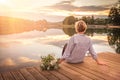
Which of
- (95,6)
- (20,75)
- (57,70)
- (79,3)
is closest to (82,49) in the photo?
(57,70)

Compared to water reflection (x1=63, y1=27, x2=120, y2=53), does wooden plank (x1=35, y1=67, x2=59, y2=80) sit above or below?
above

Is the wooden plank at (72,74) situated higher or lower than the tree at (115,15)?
lower

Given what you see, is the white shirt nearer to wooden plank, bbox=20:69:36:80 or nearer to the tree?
wooden plank, bbox=20:69:36:80

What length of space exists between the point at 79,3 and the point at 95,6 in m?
5.62

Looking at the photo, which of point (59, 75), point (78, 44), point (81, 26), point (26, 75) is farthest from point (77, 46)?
point (26, 75)

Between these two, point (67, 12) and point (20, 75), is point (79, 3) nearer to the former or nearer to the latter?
point (67, 12)

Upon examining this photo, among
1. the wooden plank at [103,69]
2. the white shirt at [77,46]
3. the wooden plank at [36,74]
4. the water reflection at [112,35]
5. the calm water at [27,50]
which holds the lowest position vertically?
the water reflection at [112,35]

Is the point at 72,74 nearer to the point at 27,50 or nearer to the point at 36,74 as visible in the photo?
the point at 36,74

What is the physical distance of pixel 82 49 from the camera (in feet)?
16.4

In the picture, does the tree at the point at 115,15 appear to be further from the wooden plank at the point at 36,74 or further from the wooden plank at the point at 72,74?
the wooden plank at the point at 36,74

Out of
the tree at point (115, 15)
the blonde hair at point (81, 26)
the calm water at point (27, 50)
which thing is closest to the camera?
the blonde hair at point (81, 26)

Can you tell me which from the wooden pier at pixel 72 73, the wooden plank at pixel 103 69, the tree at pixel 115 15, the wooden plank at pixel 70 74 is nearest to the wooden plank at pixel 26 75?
the wooden pier at pixel 72 73

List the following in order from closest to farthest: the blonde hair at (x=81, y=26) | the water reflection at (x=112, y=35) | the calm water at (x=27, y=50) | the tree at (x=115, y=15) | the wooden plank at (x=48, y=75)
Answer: the wooden plank at (x=48, y=75), the blonde hair at (x=81, y=26), the calm water at (x=27, y=50), the water reflection at (x=112, y=35), the tree at (x=115, y=15)

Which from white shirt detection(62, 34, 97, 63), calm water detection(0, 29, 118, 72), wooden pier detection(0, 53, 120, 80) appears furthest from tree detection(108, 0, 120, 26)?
white shirt detection(62, 34, 97, 63)
